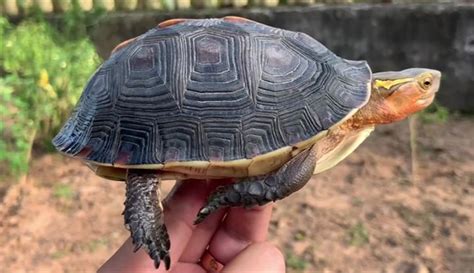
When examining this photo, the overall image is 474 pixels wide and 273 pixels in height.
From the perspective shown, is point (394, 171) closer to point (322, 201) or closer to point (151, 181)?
point (322, 201)

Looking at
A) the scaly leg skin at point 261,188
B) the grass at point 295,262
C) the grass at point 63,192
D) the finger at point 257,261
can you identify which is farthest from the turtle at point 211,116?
the grass at point 63,192

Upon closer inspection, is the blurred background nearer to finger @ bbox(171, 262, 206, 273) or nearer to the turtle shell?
finger @ bbox(171, 262, 206, 273)

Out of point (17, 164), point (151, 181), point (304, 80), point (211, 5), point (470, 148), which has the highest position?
point (304, 80)

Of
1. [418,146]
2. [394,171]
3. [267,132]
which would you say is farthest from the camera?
[418,146]

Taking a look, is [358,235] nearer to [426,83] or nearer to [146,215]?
[426,83]

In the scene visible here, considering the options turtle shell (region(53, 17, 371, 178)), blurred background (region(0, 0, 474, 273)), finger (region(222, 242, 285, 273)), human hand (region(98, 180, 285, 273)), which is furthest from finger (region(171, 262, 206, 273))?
blurred background (region(0, 0, 474, 273))

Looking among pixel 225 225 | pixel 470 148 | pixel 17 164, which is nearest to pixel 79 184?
pixel 17 164

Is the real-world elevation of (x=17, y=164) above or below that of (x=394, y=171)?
above
